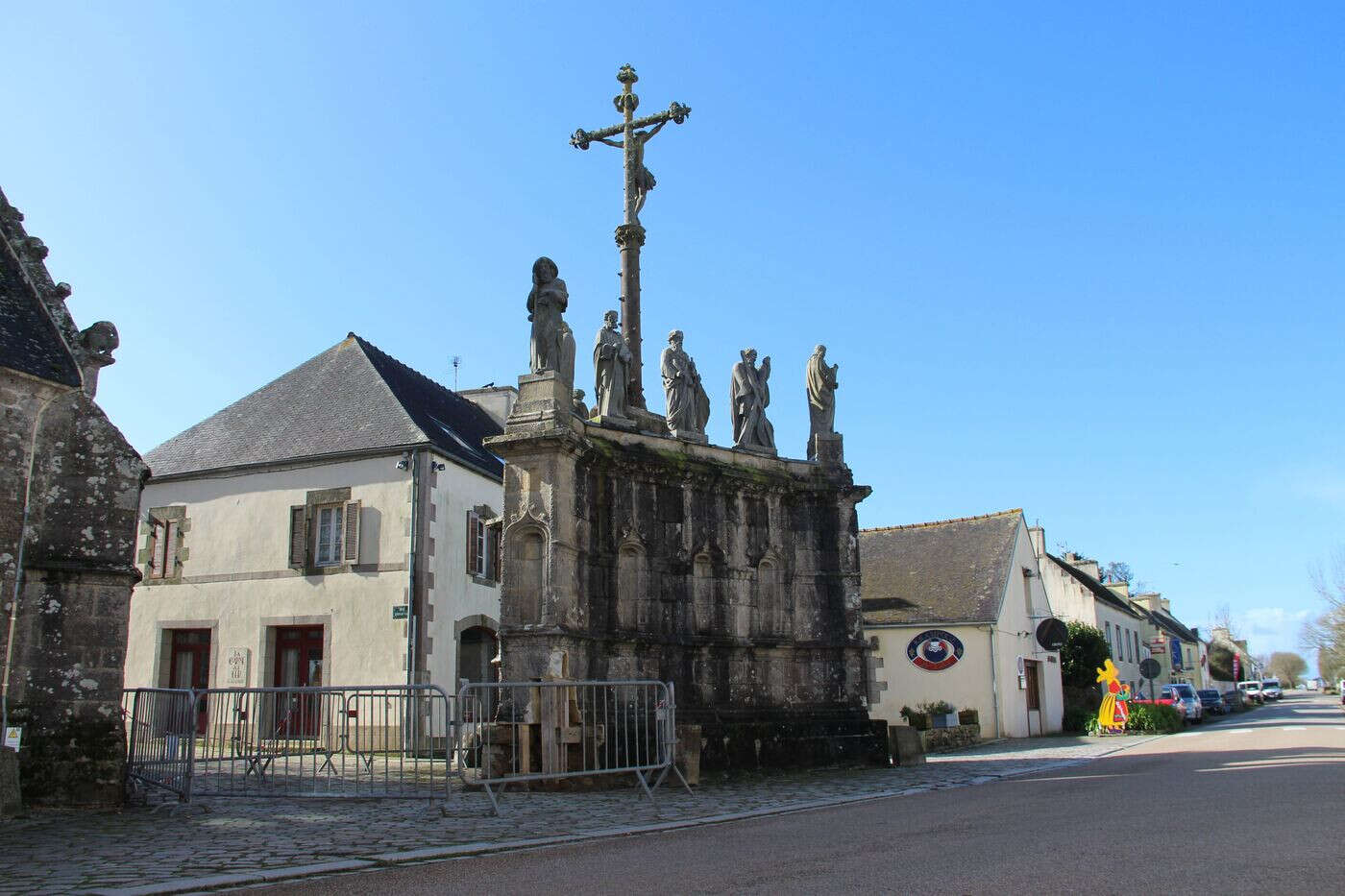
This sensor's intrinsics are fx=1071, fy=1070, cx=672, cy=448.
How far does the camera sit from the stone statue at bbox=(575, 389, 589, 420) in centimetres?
1419

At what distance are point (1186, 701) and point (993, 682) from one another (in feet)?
40.9

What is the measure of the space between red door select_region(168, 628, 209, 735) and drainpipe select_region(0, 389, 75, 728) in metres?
12.3

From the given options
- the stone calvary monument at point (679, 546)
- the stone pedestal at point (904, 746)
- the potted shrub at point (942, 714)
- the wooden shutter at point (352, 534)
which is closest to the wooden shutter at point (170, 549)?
the wooden shutter at point (352, 534)

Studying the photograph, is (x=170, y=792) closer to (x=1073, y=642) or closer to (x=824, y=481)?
(x=824, y=481)

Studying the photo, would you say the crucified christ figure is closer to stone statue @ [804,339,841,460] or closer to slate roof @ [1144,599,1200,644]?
stone statue @ [804,339,841,460]

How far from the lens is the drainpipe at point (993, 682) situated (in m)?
25.4

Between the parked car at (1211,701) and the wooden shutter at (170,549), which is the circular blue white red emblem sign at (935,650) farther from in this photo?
the parked car at (1211,701)

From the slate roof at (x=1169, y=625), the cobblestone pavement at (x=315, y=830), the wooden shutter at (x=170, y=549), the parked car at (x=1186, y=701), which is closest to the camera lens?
the cobblestone pavement at (x=315, y=830)

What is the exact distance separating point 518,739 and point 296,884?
555cm

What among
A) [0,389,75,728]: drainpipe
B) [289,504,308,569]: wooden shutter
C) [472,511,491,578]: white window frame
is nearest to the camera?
[0,389,75,728]: drainpipe

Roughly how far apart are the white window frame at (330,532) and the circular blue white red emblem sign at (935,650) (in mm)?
13934

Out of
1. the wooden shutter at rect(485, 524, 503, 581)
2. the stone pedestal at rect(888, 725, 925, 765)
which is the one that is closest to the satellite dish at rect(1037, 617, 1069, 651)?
the stone pedestal at rect(888, 725, 925, 765)

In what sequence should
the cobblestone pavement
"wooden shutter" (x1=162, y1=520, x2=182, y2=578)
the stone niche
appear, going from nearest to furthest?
1. the cobblestone pavement
2. the stone niche
3. "wooden shutter" (x1=162, y1=520, x2=182, y2=578)

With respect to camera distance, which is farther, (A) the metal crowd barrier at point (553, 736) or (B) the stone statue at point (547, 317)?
(B) the stone statue at point (547, 317)
